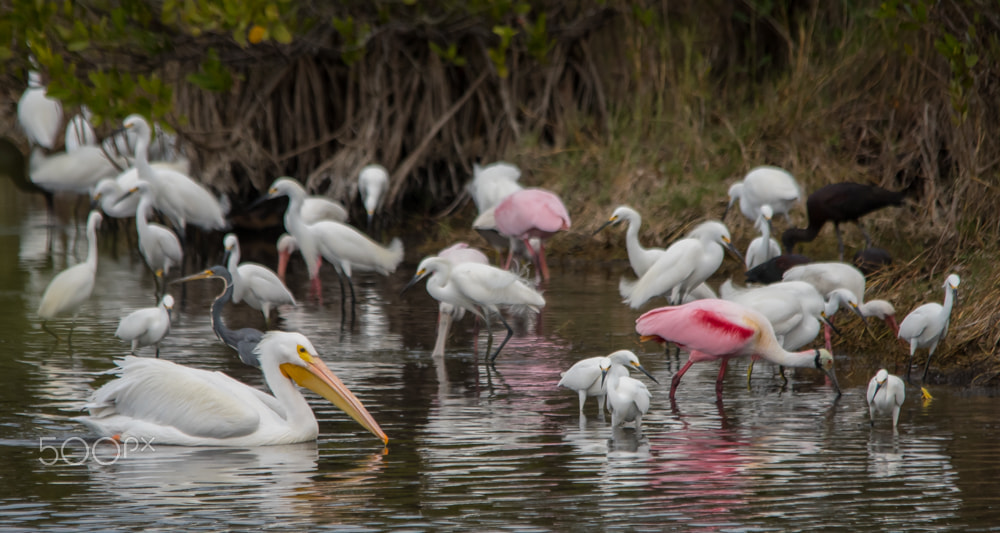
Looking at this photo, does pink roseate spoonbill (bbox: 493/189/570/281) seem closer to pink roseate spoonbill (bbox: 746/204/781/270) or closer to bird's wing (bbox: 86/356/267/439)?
pink roseate spoonbill (bbox: 746/204/781/270)

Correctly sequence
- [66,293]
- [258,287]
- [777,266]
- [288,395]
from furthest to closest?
[258,287]
[777,266]
[66,293]
[288,395]

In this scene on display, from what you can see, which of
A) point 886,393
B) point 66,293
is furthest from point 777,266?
point 66,293

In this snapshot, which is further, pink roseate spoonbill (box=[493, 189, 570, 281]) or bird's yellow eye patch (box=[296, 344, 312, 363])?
pink roseate spoonbill (box=[493, 189, 570, 281])

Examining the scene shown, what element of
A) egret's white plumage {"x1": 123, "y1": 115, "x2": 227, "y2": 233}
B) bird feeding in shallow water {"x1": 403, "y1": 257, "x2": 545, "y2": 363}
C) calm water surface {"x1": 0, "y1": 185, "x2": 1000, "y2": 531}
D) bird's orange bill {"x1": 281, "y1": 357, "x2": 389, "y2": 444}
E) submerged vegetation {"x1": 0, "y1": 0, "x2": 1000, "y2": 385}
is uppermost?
submerged vegetation {"x1": 0, "y1": 0, "x2": 1000, "y2": 385}

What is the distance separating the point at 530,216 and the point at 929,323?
5.12 m

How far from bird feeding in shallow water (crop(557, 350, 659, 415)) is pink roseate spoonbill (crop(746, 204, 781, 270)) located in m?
3.57

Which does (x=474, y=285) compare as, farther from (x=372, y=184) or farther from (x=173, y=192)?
(x=372, y=184)

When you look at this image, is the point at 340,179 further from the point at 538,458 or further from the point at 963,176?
the point at 538,458

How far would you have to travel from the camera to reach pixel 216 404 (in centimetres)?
684

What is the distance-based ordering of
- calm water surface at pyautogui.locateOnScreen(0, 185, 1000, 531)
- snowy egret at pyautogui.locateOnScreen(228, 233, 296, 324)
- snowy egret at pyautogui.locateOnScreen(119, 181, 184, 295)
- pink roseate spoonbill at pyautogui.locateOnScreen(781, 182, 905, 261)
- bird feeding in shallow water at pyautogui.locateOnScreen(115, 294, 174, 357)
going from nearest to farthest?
calm water surface at pyautogui.locateOnScreen(0, 185, 1000, 531)
bird feeding in shallow water at pyautogui.locateOnScreen(115, 294, 174, 357)
snowy egret at pyautogui.locateOnScreen(228, 233, 296, 324)
pink roseate spoonbill at pyautogui.locateOnScreen(781, 182, 905, 261)
snowy egret at pyautogui.locateOnScreen(119, 181, 184, 295)

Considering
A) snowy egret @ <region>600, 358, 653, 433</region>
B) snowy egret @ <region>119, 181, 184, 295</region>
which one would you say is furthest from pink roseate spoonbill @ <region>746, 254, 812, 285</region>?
snowy egret @ <region>119, 181, 184, 295</region>

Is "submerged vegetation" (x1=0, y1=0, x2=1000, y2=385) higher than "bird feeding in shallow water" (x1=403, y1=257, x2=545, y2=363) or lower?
higher

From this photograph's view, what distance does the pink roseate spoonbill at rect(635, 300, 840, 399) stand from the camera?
26.6 feet

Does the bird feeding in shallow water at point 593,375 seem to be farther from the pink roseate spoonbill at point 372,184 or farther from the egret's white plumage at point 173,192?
the pink roseate spoonbill at point 372,184
